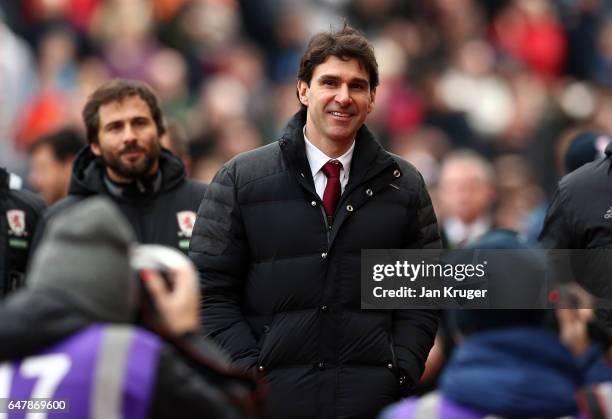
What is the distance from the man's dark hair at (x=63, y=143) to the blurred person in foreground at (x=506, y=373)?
5.70 meters

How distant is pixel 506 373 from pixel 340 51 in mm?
2686

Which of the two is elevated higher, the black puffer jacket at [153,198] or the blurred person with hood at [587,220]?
the black puffer jacket at [153,198]

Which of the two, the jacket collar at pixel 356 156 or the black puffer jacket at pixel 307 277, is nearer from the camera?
the black puffer jacket at pixel 307 277

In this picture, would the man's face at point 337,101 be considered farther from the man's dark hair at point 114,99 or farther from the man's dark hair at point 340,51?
the man's dark hair at point 114,99

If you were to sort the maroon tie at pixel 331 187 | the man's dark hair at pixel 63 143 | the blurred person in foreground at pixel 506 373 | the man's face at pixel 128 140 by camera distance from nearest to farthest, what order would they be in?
the blurred person in foreground at pixel 506 373 < the maroon tie at pixel 331 187 < the man's face at pixel 128 140 < the man's dark hair at pixel 63 143

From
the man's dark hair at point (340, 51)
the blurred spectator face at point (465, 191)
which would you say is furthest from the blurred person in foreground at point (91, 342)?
the blurred spectator face at point (465, 191)

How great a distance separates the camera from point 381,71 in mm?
16984

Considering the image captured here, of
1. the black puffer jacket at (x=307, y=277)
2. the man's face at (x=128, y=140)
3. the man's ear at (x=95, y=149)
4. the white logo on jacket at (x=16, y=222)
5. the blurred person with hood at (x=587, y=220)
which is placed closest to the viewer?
the black puffer jacket at (x=307, y=277)

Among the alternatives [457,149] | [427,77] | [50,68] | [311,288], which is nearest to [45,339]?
[311,288]

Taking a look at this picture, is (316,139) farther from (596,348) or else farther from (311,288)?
(596,348)

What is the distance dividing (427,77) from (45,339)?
1350cm

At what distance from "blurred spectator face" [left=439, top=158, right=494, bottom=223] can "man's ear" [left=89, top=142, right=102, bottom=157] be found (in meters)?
3.17

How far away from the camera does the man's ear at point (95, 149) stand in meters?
7.74

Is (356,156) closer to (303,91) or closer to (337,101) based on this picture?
(337,101)
